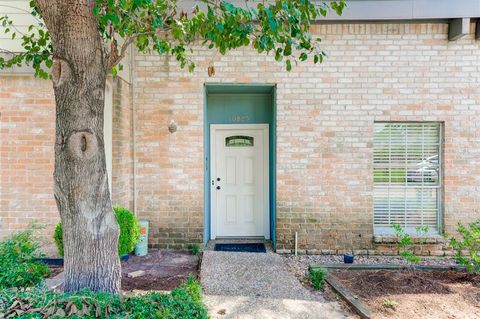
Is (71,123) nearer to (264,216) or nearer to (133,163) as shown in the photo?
(133,163)

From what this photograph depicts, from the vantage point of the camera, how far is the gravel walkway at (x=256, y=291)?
11.7ft

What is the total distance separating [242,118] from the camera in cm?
675

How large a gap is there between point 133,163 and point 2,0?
3.11 metres

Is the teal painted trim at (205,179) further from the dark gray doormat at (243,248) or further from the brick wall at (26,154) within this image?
the brick wall at (26,154)

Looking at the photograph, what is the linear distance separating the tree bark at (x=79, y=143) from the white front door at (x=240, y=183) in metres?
4.12

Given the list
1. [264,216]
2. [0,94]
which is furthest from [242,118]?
[0,94]

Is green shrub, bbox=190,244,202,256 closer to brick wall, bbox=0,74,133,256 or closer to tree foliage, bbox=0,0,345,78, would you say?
brick wall, bbox=0,74,133,256

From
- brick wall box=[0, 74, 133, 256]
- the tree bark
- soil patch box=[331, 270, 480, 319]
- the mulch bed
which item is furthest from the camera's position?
brick wall box=[0, 74, 133, 256]

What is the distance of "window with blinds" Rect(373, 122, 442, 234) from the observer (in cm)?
606

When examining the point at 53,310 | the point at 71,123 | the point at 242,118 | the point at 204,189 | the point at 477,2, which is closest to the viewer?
the point at 53,310

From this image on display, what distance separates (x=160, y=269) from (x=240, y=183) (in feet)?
8.24

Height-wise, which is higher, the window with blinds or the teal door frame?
the teal door frame

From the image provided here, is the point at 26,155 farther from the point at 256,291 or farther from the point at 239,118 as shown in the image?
the point at 256,291

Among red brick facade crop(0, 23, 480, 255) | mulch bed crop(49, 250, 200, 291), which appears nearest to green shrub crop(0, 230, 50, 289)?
mulch bed crop(49, 250, 200, 291)
